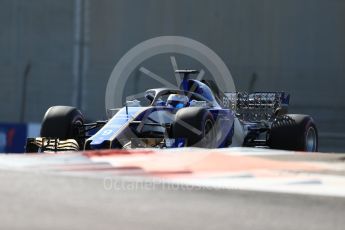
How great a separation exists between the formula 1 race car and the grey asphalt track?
4.16 meters

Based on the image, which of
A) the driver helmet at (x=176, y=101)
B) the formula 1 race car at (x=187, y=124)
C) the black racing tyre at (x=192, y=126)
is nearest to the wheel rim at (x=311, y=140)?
the formula 1 race car at (x=187, y=124)

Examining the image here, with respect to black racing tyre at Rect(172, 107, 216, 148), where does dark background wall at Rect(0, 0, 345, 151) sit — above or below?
above

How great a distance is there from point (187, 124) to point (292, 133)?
2.52 meters

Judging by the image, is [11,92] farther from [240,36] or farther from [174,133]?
[174,133]

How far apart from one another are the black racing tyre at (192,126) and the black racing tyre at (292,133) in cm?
210

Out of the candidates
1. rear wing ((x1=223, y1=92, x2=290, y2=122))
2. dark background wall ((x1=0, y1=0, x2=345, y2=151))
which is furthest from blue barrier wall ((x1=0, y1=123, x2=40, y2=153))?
rear wing ((x1=223, y1=92, x2=290, y2=122))

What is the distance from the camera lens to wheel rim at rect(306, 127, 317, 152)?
1109cm

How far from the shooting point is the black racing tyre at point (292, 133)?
35.6 ft

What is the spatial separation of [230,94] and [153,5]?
12.7 metres

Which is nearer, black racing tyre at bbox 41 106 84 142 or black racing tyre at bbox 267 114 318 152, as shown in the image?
black racing tyre at bbox 41 106 84 142

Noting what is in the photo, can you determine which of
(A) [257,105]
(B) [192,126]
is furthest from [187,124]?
(A) [257,105]

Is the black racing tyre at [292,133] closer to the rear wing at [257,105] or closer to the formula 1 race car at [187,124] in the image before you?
the formula 1 race car at [187,124]

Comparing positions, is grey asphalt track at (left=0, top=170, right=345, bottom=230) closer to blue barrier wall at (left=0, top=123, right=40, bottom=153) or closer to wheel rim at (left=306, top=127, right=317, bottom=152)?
wheel rim at (left=306, top=127, right=317, bottom=152)

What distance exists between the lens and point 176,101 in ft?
34.2
